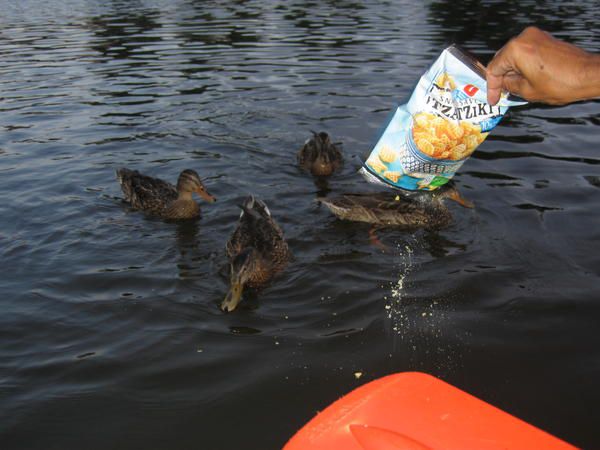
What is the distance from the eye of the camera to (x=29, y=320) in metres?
5.28

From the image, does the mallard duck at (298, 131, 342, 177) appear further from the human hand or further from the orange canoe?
the orange canoe

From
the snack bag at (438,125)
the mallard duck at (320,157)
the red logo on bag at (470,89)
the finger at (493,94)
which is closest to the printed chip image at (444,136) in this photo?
the snack bag at (438,125)

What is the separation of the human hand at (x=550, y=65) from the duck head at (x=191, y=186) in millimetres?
4896

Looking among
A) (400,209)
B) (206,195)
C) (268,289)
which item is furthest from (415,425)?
(206,195)

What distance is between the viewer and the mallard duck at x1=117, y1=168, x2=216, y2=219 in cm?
768

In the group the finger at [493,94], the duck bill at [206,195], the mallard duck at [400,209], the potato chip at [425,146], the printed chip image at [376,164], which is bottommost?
the mallard duck at [400,209]

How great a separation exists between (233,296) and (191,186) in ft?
8.47

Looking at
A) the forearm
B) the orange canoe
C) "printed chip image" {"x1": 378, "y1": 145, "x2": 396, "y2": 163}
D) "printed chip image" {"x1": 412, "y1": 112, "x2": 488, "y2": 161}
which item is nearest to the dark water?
"printed chip image" {"x1": 412, "y1": 112, "x2": 488, "y2": 161}

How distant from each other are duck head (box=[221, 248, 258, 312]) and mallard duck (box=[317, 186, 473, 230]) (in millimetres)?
2007

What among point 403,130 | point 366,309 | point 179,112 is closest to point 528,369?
point 366,309

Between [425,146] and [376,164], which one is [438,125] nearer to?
[425,146]

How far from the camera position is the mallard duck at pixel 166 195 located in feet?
25.2

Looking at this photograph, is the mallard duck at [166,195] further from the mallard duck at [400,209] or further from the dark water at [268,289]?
the mallard duck at [400,209]

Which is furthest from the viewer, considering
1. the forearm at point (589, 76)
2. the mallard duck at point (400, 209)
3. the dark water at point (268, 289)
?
the mallard duck at point (400, 209)
